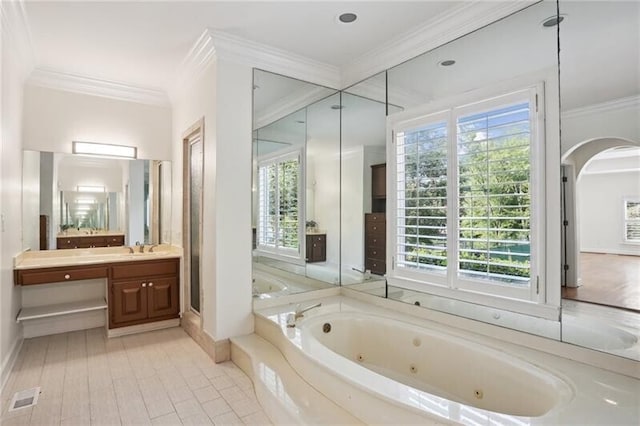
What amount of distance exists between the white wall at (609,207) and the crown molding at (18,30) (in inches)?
151

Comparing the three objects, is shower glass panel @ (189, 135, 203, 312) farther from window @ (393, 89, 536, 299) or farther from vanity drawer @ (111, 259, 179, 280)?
window @ (393, 89, 536, 299)

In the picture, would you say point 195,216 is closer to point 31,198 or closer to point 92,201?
point 92,201

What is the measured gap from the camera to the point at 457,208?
2.49 m

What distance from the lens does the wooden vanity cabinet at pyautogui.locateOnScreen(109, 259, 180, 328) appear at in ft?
11.1

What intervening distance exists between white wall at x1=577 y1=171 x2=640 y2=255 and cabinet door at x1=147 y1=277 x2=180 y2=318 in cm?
370

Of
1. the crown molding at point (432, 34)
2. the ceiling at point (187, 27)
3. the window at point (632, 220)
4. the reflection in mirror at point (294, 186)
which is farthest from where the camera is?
the reflection in mirror at point (294, 186)

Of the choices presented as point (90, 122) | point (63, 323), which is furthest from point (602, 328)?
point (90, 122)

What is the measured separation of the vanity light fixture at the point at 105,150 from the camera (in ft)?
12.0

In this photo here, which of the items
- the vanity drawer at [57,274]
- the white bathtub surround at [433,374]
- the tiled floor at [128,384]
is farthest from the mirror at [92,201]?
the white bathtub surround at [433,374]

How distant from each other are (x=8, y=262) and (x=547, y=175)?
407cm

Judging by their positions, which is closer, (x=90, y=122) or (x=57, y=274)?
(x=57, y=274)

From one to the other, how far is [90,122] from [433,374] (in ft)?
13.7

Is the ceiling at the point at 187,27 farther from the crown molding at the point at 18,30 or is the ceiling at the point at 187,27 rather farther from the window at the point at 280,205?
the window at the point at 280,205

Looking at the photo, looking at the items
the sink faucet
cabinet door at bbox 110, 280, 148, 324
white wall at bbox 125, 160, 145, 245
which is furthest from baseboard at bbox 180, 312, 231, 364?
white wall at bbox 125, 160, 145, 245
